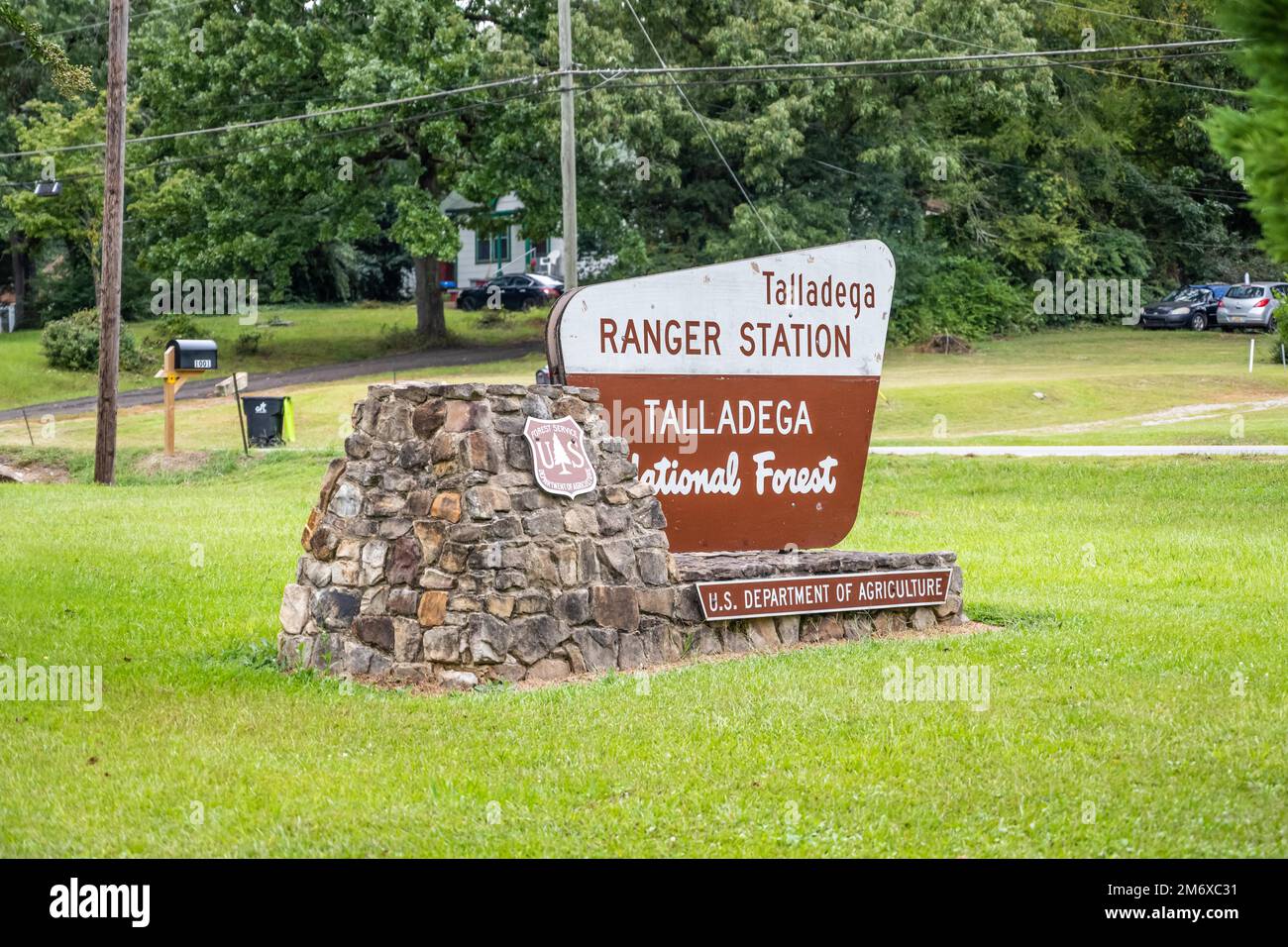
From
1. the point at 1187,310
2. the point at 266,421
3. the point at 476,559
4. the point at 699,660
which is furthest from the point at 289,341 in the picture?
the point at 476,559

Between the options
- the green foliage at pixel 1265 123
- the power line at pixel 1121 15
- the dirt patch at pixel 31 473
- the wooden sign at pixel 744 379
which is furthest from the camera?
the power line at pixel 1121 15

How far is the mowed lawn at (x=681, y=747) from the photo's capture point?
6.20 meters

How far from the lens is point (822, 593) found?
1049 cm

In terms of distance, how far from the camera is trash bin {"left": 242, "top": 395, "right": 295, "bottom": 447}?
28.5 m

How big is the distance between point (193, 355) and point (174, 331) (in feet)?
60.5

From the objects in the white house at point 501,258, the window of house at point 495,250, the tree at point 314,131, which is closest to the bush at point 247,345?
the tree at point 314,131

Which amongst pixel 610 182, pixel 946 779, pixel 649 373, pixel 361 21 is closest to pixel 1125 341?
pixel 610 182

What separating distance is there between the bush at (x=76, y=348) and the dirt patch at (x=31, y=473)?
1367cm

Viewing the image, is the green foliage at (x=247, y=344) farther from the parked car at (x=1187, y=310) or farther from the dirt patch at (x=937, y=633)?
the dirt patch at (x=937, y=633)

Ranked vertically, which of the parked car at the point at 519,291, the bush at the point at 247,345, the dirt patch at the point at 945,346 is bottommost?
the bush at the point at 247,345

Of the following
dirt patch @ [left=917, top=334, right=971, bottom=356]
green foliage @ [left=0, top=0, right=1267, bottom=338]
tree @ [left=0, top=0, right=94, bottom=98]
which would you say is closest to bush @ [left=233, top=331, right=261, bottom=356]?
green foliage @ [left=0, top=0, right=1267, bottom=338]

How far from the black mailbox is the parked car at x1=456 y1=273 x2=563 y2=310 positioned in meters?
26.6

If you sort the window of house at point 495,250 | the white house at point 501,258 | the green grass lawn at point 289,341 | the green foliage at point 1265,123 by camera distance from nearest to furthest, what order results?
the green foliage at point 1265,123 → the green grass lawn at point 289,341 → the white house at point 501,258 → the window of house at point 495,250

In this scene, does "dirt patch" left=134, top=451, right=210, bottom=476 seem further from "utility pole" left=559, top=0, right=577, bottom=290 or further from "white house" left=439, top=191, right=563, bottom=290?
"white house" left=439, top=191, right=563, bottom=290
